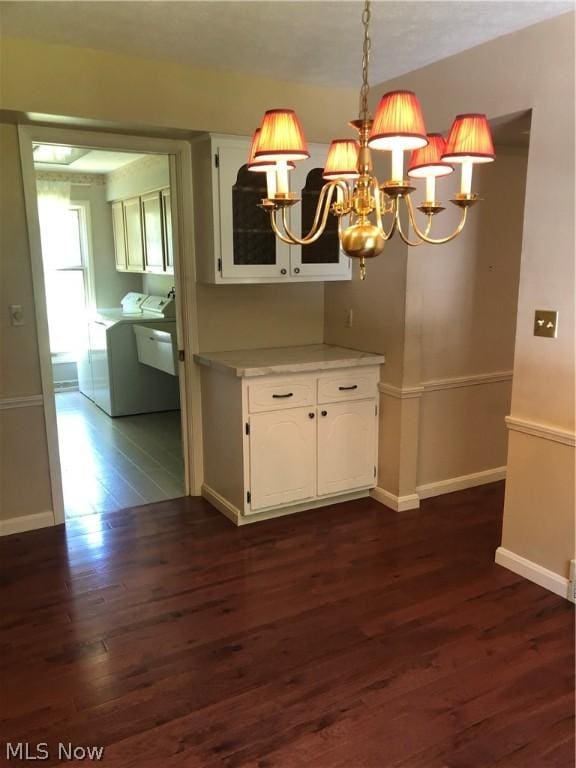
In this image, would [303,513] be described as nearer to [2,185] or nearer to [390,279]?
[390,279]

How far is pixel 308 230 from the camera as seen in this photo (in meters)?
3.60

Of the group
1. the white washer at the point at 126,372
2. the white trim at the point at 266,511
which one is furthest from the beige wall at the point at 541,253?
the white washer at the point at 126,372

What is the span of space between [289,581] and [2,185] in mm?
2374

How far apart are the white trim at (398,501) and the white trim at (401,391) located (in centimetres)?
61

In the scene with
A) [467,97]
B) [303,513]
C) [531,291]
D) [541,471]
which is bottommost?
[303,513]

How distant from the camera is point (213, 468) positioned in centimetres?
367

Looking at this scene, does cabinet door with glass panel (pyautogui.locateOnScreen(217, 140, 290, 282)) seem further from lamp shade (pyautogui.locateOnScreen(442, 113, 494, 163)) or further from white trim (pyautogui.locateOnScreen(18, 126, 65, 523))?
lamp shade (pyautogui.locateOnScreen(442, 113, 494, 163))

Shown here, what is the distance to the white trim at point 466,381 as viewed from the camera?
362cm

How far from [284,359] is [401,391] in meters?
0.70

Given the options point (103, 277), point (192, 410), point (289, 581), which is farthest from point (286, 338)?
point (103, 277)

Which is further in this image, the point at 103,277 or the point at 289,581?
the point at 103,277

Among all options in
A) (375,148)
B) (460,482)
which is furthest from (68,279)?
(375,148)

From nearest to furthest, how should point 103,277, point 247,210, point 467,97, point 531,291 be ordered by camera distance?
point 531,291
point 467,97
point 247,210
point 103,277

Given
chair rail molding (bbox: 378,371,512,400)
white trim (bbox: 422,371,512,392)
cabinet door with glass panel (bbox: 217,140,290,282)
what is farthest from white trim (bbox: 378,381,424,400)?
cabinet door with glass panel (bbox: 217,140,290,282)
